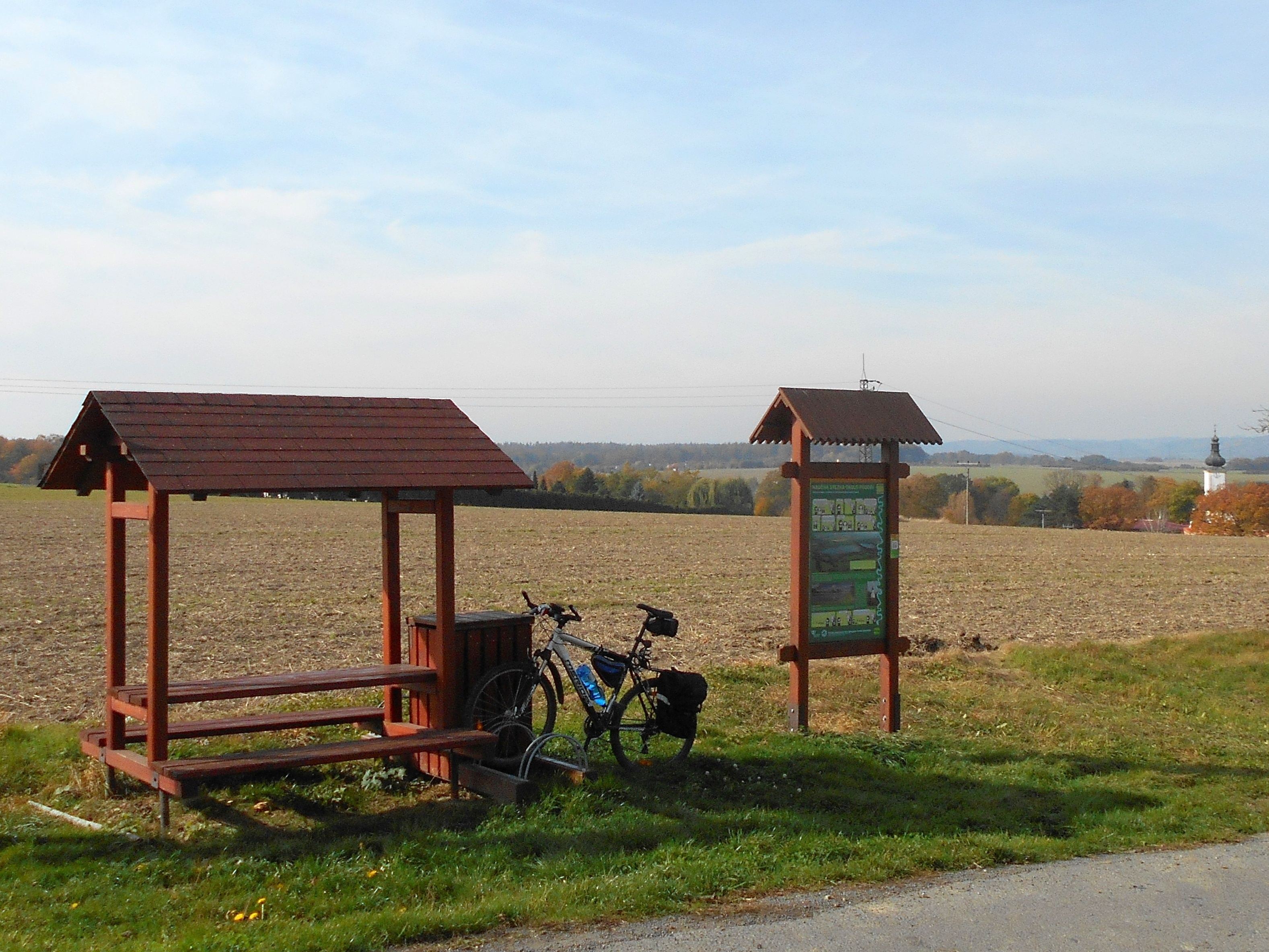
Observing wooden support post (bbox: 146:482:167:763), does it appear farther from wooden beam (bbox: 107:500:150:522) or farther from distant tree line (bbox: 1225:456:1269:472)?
distant tree line (bbox: 1225:456:1269:472)

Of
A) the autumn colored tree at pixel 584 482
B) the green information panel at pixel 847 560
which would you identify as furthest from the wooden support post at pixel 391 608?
the autumn colored tree at pixel 584 482

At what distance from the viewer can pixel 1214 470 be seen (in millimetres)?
107312

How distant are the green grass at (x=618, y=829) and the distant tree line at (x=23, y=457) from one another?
75337 mm

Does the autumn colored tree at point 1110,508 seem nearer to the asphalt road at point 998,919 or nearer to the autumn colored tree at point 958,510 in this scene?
the autumn colored tree at point 958,510

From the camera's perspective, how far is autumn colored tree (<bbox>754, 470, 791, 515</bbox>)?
87.0 meters

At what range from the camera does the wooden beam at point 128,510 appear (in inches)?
293

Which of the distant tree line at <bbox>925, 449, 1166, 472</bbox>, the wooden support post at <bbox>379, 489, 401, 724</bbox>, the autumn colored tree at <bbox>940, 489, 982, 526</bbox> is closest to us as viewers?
the wooden support post at <bbox>379, 489, 401, 724</bbox>

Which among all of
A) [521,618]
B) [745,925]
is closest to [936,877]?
[745,925]

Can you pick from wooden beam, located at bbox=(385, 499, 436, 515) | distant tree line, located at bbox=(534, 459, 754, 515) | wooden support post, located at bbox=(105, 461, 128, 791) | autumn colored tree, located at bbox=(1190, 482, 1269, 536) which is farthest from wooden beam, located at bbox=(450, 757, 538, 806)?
autumn colored tree, located at bbox=(1190, 482, 1269, 536)

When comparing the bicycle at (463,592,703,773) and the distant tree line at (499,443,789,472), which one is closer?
the bicycle at (463,592,703,773)

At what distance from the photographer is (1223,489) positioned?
311 ft

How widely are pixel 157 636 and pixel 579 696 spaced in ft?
9.73

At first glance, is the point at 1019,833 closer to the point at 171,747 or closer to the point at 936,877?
the point at 936,877

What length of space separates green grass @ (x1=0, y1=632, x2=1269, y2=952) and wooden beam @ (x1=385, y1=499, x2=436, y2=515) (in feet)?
6.48
